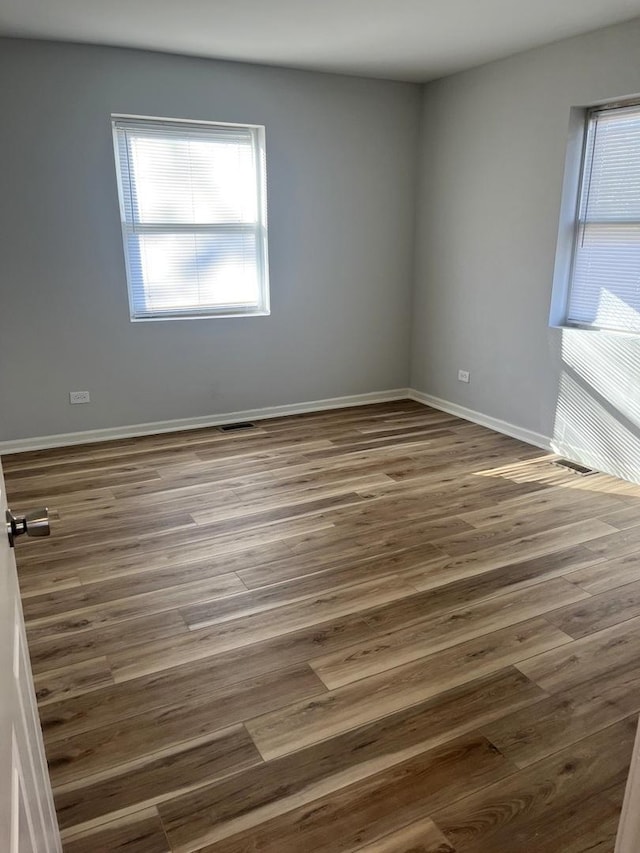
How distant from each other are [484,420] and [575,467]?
100 centimetres

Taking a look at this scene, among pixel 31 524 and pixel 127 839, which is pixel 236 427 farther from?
pixel 31 524

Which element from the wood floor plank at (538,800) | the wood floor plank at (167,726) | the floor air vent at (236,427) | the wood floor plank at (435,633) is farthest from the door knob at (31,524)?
the floor air vent at (236,427)

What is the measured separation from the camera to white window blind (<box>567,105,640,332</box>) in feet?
12.2

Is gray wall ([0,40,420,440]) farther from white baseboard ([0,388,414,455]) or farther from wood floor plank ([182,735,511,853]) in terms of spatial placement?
wood floor plank ([182,735,511,853])

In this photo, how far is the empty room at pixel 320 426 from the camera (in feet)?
5.70

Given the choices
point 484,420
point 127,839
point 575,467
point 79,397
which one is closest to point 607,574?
point 575,467

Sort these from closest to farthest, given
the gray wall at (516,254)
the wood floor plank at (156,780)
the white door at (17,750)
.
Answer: the white door at (17,750) → the wood floor plank at (156,780) → the gray wall at (516,254)

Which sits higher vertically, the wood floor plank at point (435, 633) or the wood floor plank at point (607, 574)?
the wood floor plank at point (435, 633)

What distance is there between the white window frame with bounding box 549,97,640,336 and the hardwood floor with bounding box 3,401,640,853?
3.82 feet

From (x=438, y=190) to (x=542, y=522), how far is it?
306cm

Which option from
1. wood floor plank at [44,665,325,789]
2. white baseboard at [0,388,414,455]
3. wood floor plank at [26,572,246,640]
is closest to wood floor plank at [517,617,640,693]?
wood floor plank at [44,665,325,789]

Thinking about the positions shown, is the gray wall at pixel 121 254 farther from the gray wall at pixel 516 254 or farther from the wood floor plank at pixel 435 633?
the wood floor plank at pixel 435 633

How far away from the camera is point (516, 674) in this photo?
2.15 meters

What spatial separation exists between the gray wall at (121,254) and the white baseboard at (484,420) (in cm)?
31
